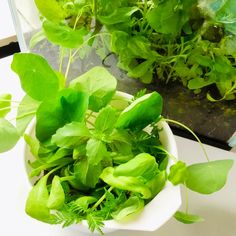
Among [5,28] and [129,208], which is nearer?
[129,208]

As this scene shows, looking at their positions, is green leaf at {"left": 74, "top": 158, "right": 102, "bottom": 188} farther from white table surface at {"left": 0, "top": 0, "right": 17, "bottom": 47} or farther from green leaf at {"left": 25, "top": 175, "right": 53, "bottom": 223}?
white table surface at {"left": 0, "top": 0, "right": 17, "bottom": 47}

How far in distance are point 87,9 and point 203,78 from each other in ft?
0.41

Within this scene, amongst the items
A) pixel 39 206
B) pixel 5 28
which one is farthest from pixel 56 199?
pixel 5 28

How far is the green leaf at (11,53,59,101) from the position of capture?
0.23m

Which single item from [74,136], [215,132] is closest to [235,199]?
[215,132]

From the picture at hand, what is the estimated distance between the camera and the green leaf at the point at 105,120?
218mm

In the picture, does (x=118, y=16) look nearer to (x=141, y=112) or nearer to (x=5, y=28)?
(x=141, y=112)

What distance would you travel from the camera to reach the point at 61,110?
0.75ft

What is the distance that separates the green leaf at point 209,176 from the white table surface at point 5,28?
Result: 37cm

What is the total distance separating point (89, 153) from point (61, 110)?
35 mm

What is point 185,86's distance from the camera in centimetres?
38

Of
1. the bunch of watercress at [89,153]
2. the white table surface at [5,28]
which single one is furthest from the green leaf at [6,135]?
the white table surface at [5,28]

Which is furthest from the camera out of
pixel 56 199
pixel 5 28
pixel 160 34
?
pixel 5 28

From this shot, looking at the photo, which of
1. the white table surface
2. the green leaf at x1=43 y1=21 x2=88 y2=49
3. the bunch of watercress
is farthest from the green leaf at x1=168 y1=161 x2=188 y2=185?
the white table surface
